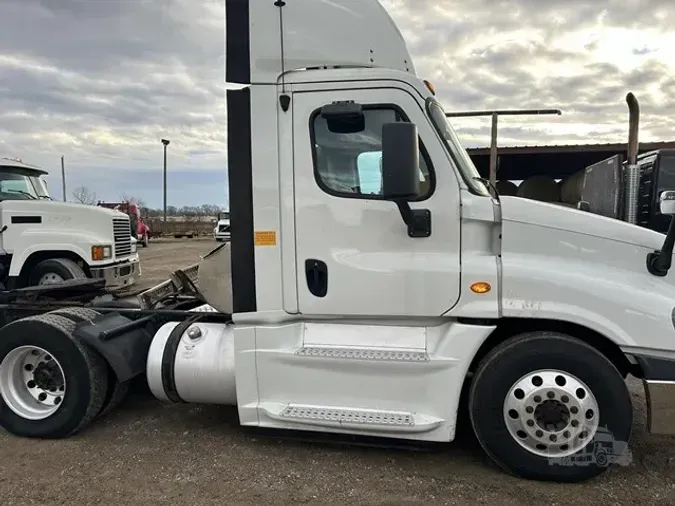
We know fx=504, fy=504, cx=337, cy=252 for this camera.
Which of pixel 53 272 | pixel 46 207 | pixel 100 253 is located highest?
pixel 46 207

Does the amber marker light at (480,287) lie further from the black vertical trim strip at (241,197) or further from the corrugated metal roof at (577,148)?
the corrugated metal roof at (577,148)

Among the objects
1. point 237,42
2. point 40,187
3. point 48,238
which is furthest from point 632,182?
point 40,187

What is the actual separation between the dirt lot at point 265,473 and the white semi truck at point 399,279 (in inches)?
A: 10.6

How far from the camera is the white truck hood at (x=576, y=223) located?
3326 mm

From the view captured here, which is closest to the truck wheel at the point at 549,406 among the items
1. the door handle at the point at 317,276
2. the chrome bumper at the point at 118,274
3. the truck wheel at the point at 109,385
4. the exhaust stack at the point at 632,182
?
the door handle at the point at 317,276

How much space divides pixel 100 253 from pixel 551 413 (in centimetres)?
797

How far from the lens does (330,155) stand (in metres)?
3.59

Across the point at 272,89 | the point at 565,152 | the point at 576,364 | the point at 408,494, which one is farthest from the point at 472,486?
the point at 565,152

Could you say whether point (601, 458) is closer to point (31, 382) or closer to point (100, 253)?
point (31, 382)

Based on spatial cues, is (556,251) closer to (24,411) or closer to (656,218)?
(656,218)

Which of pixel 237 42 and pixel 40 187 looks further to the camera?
pixel 40 187

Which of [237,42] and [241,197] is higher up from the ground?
[237,42]

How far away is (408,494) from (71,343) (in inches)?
114

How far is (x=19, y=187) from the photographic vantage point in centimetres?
924
